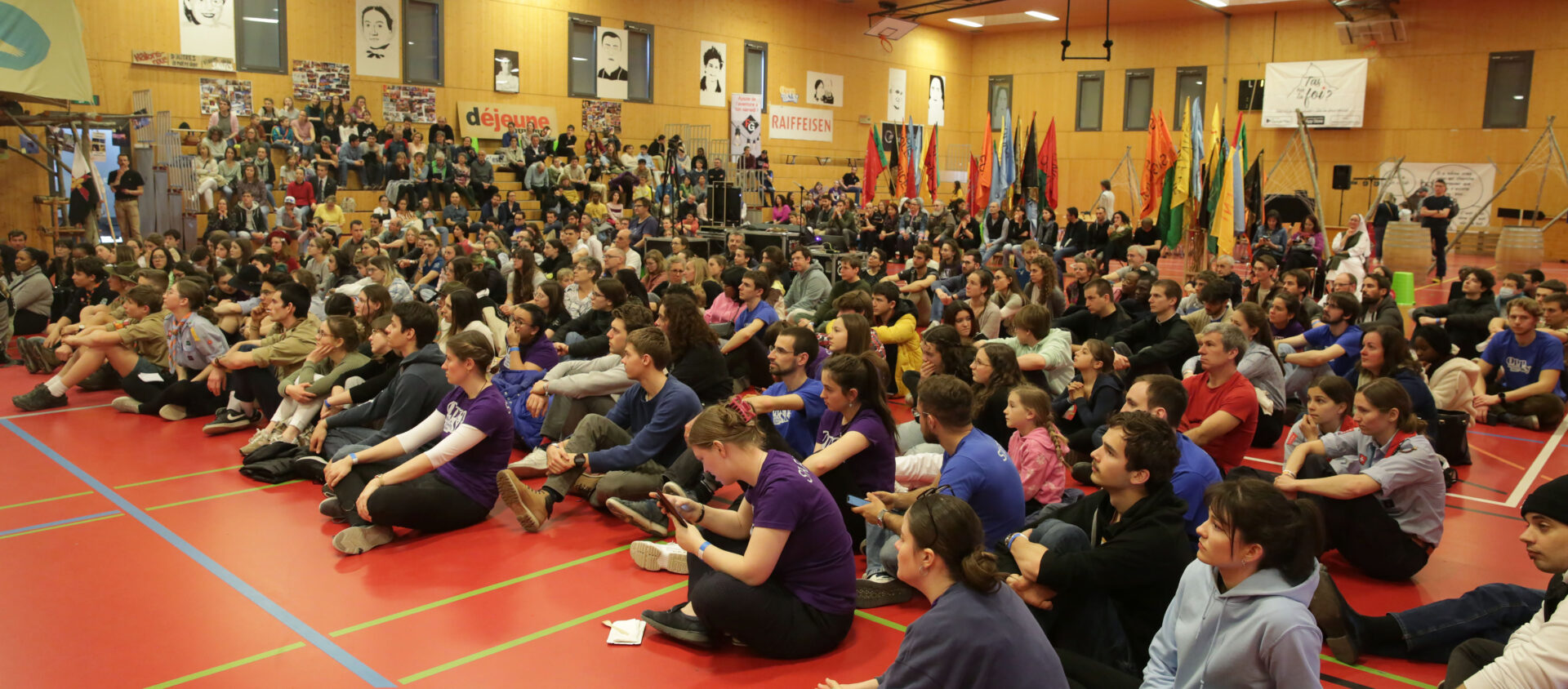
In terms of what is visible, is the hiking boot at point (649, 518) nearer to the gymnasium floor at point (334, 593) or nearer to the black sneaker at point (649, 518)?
the black sneaker at point (649, 518)

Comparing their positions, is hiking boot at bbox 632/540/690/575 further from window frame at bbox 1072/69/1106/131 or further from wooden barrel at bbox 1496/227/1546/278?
window frame at bbox 1072/69/1106/131

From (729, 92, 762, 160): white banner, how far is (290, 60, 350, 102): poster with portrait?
9.35 meters

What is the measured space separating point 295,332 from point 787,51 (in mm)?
20968

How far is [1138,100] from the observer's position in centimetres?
2753

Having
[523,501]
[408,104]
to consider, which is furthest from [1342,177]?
[523,501]

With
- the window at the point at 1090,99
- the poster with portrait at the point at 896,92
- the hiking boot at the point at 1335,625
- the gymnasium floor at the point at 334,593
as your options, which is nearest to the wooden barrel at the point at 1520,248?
the window at the point at 1090,99

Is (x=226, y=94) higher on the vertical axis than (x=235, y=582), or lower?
higher

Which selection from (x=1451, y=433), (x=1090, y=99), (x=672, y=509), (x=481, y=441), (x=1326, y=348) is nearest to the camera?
(x=672, y=509)

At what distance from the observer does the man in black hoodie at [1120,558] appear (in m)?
Answer: 3.31

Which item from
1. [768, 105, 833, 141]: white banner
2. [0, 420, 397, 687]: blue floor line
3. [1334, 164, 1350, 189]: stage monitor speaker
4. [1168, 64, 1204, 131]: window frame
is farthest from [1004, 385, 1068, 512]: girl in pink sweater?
[1168, 64, 1204, 131]: window frame

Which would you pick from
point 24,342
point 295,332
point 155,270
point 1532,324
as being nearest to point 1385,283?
point 1532,324

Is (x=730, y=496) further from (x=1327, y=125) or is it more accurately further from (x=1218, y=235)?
(x=1327, y=125)

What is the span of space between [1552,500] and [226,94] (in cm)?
1913

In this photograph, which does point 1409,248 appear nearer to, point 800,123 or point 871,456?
point 800,123
